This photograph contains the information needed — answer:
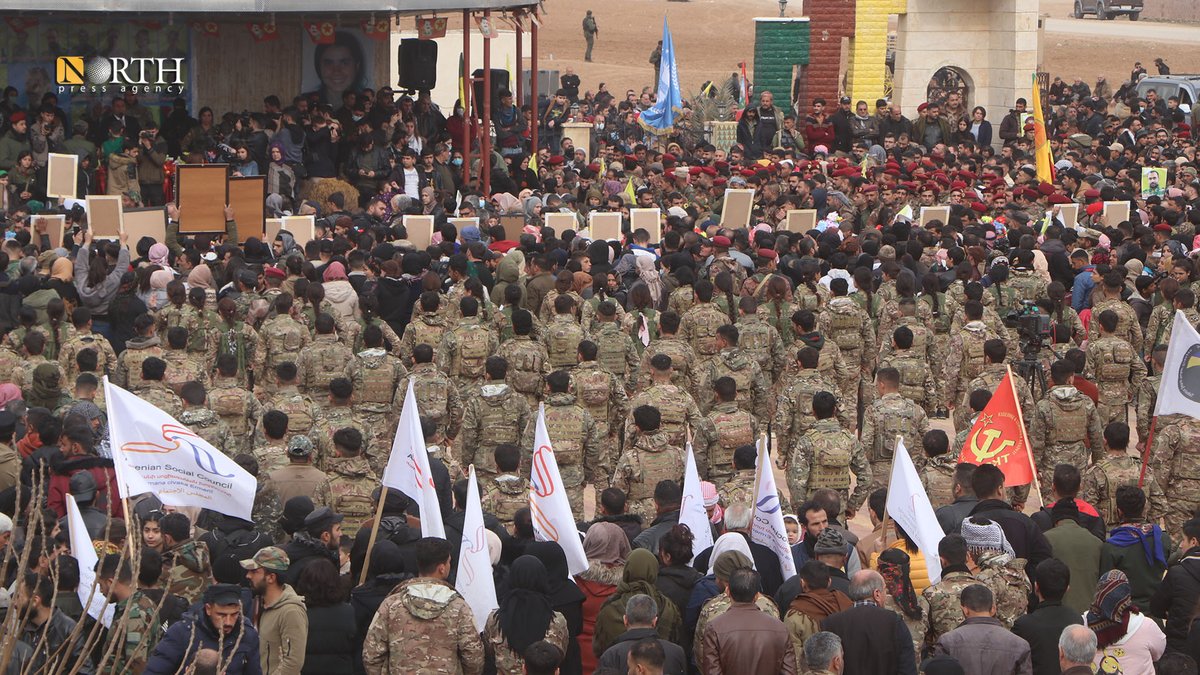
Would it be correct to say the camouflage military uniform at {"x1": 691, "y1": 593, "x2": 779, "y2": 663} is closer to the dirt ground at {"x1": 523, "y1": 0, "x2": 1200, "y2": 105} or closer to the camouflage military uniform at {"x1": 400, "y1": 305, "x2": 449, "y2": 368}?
the camouflage military uniform at {"x1": 400, "y1": 305, "x2": 449, "y2": 368}

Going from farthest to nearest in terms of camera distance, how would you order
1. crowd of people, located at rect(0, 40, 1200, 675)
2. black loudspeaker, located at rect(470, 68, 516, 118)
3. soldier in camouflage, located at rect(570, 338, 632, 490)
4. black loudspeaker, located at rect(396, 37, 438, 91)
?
black loudspeaker, located at rect(470, 68, 516, 118)
black loudspeaker, located at rect(396, 37, 438, 91)
soldier in camouflage, located at rect(570, 338, 632, 490)
crowd of people, located at rect(0, 40, 1200, 675)

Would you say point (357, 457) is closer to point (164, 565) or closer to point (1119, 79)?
point (164, 565)

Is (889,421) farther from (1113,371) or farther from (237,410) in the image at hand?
(237,410)

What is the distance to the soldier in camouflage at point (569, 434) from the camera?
12.6 meters

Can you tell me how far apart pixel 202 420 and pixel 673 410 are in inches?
128

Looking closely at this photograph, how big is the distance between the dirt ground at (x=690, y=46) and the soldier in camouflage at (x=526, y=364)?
35143 mm

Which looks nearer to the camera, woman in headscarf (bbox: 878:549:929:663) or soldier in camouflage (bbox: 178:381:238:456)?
woman in headscarf (bbox: 878:549:929:663)

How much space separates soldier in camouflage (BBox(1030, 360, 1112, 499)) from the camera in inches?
522

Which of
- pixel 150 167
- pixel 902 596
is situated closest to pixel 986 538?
pixel 902 596

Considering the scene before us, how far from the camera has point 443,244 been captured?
58.9 ft

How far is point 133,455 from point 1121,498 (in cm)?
562

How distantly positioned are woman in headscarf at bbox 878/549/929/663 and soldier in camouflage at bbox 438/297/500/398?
6060 mm

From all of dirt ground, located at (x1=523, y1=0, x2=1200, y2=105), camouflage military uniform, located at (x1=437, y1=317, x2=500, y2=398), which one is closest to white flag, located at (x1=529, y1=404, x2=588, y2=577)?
camouflage military uniform, located at (x1=437, y1=317, x2=500, y2=398)

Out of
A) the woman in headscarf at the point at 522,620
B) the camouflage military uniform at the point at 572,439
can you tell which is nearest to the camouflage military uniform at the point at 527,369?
the camouflage military uniform at the point at 572,439
